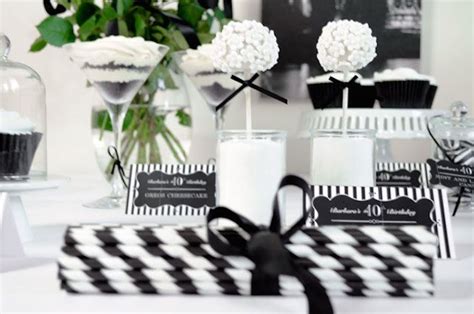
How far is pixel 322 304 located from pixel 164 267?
13cm

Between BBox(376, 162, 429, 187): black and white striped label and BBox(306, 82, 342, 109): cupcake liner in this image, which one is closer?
BBox(376, 162, 429, 187): black and white striped label

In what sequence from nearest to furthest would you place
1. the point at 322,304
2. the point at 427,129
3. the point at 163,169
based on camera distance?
the point at 322,304 < the point at 163,169 < the point at 427,129

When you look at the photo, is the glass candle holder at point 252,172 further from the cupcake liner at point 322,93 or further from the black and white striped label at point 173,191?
the cupcake liner at point 322,93

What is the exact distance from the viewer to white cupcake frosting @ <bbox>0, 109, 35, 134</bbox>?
2.66 ft

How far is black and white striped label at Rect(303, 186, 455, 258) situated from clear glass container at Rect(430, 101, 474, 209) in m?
0.32

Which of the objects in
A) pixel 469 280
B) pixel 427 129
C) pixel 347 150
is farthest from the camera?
pixel 427 129

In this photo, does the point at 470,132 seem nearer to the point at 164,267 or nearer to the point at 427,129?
the point at 427,129

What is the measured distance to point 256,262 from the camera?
0.45 meters

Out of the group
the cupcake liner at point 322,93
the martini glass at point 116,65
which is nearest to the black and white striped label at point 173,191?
the martini glass at point 116,65

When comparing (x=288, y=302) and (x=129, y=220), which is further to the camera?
(x=129, y=220)

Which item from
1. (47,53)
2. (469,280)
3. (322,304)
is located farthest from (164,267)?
(47,53)

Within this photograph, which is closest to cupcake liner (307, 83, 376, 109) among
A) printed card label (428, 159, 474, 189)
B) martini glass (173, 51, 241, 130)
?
martini glass (173, 51, 241, 130)

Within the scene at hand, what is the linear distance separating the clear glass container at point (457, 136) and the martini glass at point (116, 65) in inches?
17.7

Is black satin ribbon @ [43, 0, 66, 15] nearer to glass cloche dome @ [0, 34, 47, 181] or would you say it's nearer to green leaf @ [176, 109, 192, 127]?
glass cloche dome @ [0, 34, 47, 181]
